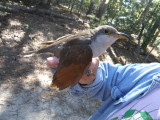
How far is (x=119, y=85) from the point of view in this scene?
211 centimetres

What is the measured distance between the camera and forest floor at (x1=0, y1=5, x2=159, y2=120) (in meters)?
4.66

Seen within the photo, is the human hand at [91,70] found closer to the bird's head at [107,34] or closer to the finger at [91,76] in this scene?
the finger at [91,76]

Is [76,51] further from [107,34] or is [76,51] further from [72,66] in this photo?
[107,34]

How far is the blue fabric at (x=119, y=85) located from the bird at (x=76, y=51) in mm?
177

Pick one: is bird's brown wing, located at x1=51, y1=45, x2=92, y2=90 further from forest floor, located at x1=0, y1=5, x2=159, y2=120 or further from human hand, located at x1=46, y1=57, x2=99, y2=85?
forest floor, located at x1=0, y1=5, x2=159, y2=120

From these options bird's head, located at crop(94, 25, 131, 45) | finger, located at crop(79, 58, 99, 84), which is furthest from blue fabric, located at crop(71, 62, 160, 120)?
bird's head, located at crop(94, 25, 131, 45)

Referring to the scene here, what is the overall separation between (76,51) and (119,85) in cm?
73

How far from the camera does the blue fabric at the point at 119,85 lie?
6.17 feet

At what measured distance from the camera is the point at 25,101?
4863 millimetres

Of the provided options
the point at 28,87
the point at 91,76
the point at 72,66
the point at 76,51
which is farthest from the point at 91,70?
the point at 28,87

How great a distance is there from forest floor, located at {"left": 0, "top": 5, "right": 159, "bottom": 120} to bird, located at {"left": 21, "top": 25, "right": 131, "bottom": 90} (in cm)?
80

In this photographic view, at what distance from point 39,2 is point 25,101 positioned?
883 centimetres

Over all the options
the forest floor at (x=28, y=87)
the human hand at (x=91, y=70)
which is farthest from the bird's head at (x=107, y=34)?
the forest floor at (x=28, y=87)

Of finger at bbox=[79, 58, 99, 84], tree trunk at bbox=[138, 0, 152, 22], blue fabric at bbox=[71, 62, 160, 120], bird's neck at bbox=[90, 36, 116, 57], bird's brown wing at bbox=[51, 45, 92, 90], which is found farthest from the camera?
tree trunk at bbox=[138, 0, 152, 22]
